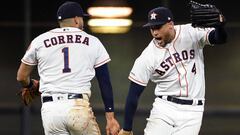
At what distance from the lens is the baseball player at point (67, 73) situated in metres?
7.49

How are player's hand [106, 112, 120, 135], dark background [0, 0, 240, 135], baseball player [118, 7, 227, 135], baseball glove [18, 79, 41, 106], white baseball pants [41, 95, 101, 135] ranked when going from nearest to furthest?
white baseball pants [41, 95, 101, 135]
player's hand [106, 112, 120, 135]
baseball player [118, 7, 227, 135]
baseball glove [18, 79, 41, 106]
dark background [0, 0, 240, 135]

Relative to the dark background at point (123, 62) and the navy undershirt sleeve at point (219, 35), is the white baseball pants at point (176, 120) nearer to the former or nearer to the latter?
the navy undershirt sleeve at point (219, 35)

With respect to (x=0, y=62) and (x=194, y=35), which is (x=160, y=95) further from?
(x=0, y=62)

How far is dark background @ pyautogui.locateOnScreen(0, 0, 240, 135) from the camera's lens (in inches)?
477

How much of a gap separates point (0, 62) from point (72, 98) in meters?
4.96

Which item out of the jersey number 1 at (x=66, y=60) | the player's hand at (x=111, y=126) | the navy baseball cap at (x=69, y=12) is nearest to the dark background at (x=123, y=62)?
the player's hand at (x=111, y=126)

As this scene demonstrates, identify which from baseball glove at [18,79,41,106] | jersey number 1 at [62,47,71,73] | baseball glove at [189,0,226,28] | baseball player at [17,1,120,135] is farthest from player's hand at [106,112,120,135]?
baseball glove at [189,0,226,28]

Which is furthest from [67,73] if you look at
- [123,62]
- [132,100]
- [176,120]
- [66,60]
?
[123,62]

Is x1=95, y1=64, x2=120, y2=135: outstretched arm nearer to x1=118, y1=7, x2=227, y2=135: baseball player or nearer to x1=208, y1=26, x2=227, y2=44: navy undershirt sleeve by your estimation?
x1=118, y1=7, x2=227, y2=135: baseball player

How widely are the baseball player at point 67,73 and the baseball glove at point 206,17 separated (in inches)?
36.4

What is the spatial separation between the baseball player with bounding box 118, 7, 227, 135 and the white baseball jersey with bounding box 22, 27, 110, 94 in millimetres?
472

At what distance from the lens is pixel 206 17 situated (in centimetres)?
759

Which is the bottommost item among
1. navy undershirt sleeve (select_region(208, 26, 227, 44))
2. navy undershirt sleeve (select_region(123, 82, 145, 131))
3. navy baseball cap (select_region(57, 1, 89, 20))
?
navy undershirt sleeve (select_region(123, 82, 145, 131))

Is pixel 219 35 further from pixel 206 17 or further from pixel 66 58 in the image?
pixel 66 58
